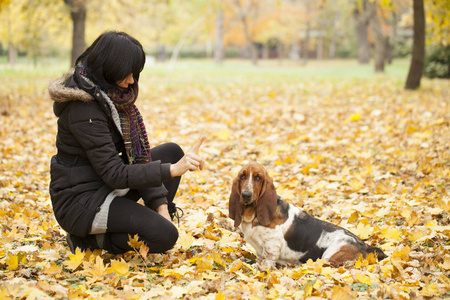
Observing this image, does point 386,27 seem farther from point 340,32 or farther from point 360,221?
point 360,221

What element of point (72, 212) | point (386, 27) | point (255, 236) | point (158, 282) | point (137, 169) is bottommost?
point (158, 282)

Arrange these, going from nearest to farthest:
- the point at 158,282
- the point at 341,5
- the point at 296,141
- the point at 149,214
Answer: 1. the point at 158,282
2. the point at 149,214
3. the point at 296,141
4. the point at 341,5

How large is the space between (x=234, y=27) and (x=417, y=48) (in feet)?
126

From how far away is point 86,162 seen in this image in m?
3.53

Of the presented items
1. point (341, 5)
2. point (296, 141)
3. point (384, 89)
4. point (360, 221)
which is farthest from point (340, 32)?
point (360, 221)

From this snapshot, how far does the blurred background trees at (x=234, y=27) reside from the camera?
17.1 metres

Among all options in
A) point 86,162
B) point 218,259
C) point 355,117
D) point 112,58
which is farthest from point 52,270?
point 355,117

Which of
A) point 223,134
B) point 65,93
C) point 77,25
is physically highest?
→ point 77,25

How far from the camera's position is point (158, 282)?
10.9 ft

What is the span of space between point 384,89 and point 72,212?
1232cm

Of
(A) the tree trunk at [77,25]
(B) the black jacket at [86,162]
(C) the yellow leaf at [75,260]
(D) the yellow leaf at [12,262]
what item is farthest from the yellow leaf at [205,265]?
(A) the tree trunk at [77,25]

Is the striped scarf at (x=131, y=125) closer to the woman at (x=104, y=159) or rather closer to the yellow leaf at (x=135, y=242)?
the woman at (x=104, y=159)

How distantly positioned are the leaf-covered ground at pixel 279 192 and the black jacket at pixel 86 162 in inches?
15.7

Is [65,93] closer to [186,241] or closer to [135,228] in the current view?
[135,228]
